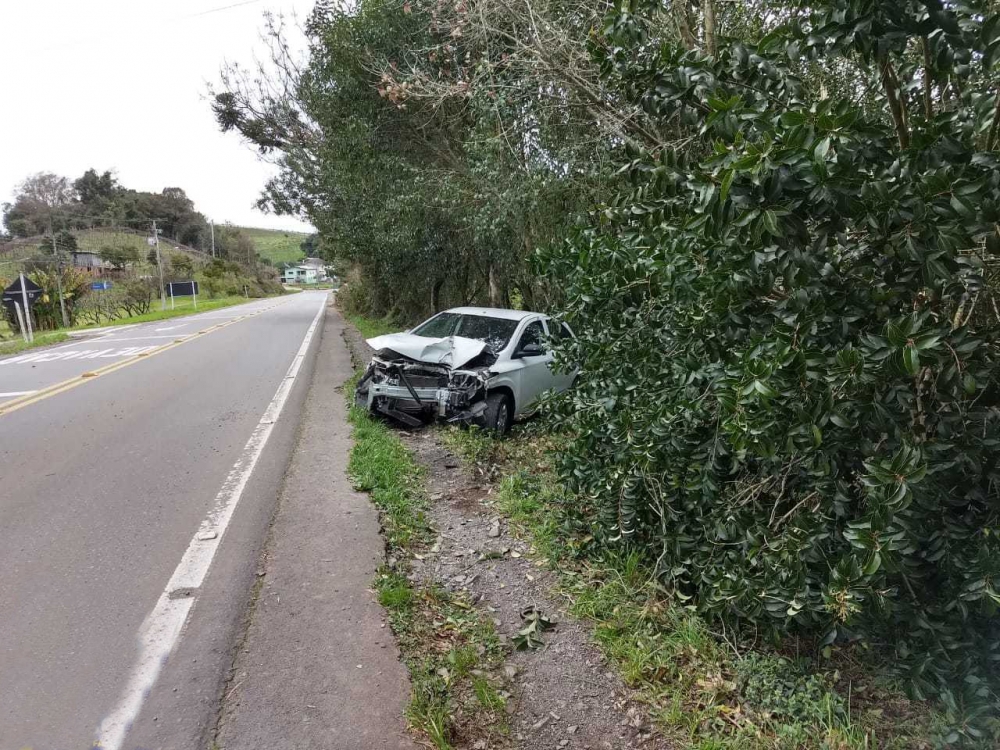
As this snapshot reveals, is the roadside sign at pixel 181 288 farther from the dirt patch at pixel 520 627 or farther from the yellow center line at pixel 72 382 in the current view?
the dirt patch at pixel 520 627

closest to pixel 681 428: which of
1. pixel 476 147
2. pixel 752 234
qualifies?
pixel 752 234

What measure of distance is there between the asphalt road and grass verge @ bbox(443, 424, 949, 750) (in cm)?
216

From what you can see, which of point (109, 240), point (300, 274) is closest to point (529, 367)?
point (109, 240)

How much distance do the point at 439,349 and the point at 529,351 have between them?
1269 millimetres

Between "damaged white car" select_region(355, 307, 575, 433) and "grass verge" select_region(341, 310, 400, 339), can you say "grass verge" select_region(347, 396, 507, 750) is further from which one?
"grass verge" select_region(341, 310, 400, 339)

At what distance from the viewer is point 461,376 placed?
25.1 feet

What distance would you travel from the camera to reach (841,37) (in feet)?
7.72

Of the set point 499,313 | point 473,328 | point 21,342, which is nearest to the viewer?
point 473,328

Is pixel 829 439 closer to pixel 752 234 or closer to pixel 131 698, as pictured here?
pixel 752 234

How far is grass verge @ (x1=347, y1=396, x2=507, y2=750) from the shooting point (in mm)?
3002

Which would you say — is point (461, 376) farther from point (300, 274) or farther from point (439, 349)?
point (300, 274)

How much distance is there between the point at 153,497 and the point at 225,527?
3.72 feet

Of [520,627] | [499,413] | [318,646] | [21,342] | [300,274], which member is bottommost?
[520,627]

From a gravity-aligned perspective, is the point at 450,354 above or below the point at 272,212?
below
